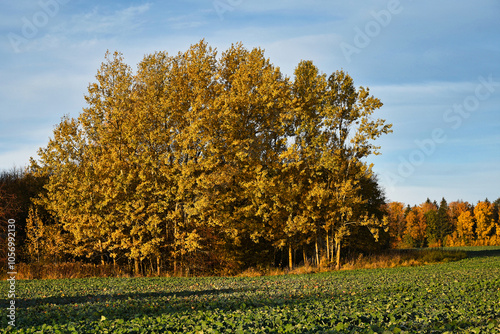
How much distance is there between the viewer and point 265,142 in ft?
100

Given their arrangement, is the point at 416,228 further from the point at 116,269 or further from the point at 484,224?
the point at 116,269

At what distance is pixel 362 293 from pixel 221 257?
14.4 m

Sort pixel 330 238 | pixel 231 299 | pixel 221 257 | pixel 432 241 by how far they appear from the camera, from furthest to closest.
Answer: pixel 432 241
pixel 330 238
pixel 221 257
pixel 231 299

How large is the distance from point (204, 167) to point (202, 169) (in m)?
0.18

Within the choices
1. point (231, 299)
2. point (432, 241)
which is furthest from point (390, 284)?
point (432, 241)

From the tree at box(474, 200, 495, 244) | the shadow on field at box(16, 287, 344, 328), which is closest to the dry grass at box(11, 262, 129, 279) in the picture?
the shadow on field at box(16, 287, 344, 328)

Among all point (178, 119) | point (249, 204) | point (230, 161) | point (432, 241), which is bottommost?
point (432, 241)

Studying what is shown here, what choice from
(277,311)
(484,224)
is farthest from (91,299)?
(484,224)

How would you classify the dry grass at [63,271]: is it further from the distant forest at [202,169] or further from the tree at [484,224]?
the tree at [484,224]

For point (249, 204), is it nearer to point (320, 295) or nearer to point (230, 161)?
point (230, 161)

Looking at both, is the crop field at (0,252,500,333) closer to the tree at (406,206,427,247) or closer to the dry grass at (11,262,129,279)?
the dry grass at (11,262,129,279)

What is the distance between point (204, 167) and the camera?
1084 inches

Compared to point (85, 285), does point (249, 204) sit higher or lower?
higher

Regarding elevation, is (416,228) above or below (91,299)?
above
